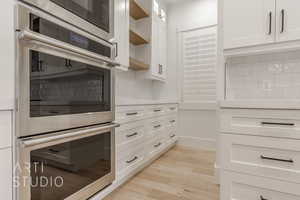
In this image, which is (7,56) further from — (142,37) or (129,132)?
(142,37)

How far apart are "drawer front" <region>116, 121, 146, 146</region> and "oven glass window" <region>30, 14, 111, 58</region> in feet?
2.35

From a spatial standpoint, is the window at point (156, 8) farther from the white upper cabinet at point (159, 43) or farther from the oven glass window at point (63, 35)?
the oven glass window at point (63, 35)

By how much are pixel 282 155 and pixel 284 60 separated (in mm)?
848

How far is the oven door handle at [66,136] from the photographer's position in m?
0.84

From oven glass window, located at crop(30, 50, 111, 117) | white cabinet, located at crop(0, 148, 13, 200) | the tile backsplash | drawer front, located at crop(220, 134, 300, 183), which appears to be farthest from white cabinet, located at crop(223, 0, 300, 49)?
white cabinet, located at crop(0, 148, 13, 200)

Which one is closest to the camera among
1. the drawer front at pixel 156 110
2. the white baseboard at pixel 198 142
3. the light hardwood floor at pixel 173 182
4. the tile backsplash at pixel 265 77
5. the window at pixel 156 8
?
the tile backsplash at pixel 265 77

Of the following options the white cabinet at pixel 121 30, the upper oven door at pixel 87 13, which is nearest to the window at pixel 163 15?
the white cabinet at pixel 121 30

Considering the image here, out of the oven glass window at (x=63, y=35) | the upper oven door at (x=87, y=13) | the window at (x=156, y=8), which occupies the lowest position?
the oven glass window at (x=63, y=35)

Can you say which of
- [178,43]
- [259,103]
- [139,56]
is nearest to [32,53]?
[259,103]

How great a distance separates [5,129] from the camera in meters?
0.77

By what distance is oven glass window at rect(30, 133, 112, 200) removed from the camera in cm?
91

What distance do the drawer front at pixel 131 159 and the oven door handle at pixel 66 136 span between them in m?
0.43

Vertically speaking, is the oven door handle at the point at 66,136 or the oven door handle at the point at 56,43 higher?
the oven door handle at the point at 56,43

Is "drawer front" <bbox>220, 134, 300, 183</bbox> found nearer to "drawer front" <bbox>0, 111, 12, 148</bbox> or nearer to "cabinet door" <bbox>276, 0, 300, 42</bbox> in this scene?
"cabinet door" <bbox>276, 0, 300, 42</bbox>
